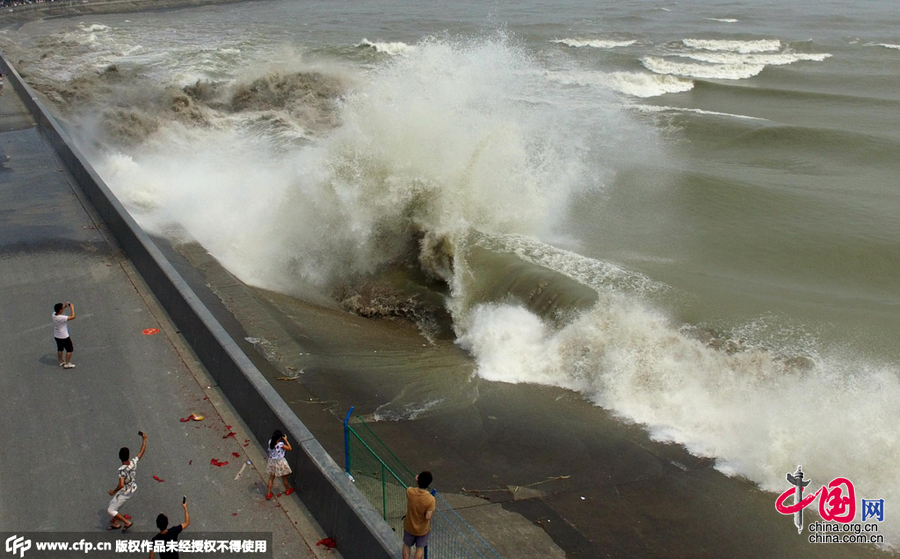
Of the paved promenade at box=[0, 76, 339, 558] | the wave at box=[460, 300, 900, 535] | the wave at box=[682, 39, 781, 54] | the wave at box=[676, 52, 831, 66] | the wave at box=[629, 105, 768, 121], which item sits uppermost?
the wave at box=[682, 39, 781, 54]

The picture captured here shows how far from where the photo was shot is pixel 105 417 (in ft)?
27.0

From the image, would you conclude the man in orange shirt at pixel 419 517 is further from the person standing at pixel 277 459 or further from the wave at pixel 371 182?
the wave at pixel 371 182

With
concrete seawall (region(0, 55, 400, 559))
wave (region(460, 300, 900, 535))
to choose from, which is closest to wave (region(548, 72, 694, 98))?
wave (region(460, 300, 900, 535))

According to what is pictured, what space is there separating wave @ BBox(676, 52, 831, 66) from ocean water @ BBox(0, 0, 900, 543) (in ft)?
6.28

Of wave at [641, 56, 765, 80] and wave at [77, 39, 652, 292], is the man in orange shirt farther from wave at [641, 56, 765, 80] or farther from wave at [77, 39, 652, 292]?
wave at [641, 56, 765, 80]

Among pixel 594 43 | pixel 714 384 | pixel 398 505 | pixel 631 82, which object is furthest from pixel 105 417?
pixel 594 43

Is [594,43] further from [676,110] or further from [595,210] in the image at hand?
[595,210]

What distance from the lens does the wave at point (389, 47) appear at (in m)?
39.7

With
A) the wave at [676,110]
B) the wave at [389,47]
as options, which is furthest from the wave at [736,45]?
the wave at [389,47]

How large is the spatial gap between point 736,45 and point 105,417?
136 feet

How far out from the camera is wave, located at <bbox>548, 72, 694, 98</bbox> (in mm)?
31411

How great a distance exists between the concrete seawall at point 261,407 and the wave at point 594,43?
32.5 meters

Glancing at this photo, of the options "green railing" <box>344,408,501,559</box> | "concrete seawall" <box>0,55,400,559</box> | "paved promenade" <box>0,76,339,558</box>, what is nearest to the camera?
"concrete seawall" <box>0,55,400,559</box>

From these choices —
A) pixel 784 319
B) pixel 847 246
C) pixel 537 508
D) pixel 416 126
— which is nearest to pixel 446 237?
pixel 416 126
